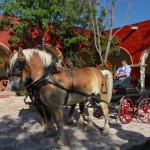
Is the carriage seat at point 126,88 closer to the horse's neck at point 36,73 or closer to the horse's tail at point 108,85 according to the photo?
the horse's tail at point 108,85

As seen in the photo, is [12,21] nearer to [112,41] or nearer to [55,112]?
[112,41]

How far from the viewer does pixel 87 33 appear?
20.3 meters

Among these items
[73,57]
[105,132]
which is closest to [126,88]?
[105,132]

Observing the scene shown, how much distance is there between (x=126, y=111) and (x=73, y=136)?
1952 mm

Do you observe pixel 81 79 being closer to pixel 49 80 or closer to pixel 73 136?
pixel 49 80

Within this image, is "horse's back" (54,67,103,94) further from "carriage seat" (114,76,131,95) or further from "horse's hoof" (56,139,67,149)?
"carriage seat" (114,76,131,95)

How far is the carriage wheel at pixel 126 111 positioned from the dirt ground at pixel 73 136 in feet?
0.49

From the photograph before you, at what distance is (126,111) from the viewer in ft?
27.6

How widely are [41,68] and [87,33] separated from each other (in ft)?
47.2

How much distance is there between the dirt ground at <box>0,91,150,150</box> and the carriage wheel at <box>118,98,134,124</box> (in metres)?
0.15

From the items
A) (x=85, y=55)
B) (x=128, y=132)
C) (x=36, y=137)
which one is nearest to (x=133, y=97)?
(x=128, y=132)

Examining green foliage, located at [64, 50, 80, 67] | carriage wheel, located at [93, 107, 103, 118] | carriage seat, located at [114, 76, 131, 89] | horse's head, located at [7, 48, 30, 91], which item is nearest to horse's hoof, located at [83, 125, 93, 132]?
carriage wheel, located at [93, 107, 103, 118]

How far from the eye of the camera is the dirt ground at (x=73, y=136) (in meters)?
6.32

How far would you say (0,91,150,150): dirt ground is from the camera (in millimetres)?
6318
